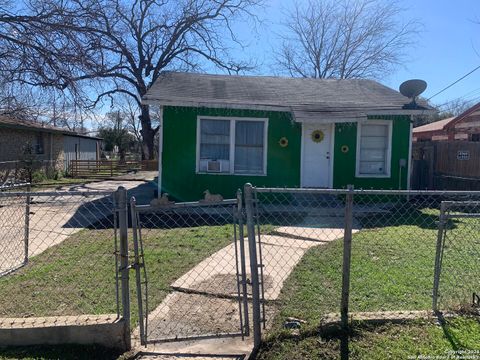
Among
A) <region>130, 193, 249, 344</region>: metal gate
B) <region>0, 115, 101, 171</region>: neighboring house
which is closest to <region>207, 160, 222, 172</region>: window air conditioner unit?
<region>130, 193, 249, 344</region>: metal gate

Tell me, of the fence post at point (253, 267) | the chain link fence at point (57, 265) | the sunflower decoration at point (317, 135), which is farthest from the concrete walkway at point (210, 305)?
the sunflower decoration at point (317, 135)

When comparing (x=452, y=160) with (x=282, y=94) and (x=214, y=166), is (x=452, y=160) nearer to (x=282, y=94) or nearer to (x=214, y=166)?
(x=282, y=94)

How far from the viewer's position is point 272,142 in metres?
11.6

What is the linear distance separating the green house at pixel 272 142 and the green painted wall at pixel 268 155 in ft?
0.09

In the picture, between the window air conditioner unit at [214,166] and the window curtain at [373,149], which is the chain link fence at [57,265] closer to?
the window air conditioner unit at [214,166]

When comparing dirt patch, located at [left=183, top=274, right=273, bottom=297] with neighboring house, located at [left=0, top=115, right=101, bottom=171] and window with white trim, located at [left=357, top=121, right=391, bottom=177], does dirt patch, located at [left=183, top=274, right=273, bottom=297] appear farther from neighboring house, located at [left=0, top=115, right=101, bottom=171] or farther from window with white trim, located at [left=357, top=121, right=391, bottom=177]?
neighboring house, located at [left=0, top=115, right=101, bottom=171]

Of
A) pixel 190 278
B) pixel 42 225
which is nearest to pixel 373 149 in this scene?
pixel 190 278

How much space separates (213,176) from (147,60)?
1976 centimetres

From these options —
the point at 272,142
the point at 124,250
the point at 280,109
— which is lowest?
the point at 124,250

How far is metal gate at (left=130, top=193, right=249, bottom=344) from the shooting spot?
3.45 metres

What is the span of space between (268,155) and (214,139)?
159 cm

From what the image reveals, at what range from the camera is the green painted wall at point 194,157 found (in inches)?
448

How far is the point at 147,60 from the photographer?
28625 millimetres

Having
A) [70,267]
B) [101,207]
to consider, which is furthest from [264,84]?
[70,267]
